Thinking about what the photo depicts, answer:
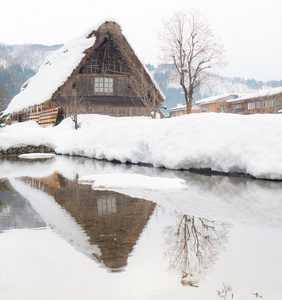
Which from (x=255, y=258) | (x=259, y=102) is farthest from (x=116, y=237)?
(x=259, y=102)

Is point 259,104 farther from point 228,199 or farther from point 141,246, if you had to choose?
point 141,246

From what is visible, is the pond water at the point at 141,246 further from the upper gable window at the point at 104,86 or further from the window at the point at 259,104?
the window at the point at 259,104

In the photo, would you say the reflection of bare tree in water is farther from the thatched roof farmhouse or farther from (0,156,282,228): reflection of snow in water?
the thatched roof farmhouse

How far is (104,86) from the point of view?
1005 inches

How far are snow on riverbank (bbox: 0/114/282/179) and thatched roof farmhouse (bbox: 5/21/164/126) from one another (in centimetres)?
1079

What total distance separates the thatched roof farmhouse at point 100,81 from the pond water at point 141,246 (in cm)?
1876

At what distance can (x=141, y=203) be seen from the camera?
15.9 ft

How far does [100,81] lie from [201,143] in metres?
18.1

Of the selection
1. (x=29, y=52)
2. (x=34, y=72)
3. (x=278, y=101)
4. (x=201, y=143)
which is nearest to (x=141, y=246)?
(x=201, y=143)

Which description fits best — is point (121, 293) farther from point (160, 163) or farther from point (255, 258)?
point (160, 163)

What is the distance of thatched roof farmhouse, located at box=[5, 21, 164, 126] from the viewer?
2356cm

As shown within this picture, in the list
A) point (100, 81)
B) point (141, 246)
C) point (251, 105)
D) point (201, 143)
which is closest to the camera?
point (141, 246)

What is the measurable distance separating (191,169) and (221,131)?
1267 millimetres

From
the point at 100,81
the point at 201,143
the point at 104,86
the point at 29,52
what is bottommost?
the point at 201,143
